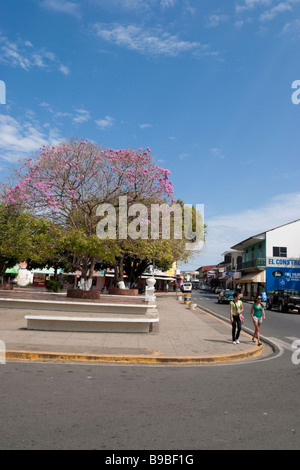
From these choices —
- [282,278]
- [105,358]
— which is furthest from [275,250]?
[105,358]

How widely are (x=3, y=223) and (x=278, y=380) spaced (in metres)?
22.8

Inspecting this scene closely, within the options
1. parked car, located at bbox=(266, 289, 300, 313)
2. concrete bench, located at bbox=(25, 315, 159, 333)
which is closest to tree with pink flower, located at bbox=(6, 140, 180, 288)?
concrete bench, located at bbox=(25, 315, 159, 333)

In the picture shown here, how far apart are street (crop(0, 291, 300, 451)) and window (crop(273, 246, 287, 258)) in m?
42.9

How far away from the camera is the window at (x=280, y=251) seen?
49031mm

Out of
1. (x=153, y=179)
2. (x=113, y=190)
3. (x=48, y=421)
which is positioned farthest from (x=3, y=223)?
(x=48, y=421)

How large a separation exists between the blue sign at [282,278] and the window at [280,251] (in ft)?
5.83

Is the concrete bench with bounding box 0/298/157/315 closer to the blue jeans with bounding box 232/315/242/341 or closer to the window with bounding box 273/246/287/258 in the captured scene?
the blue jeans with bounding box 232/315/242/341

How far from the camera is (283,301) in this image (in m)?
30.1

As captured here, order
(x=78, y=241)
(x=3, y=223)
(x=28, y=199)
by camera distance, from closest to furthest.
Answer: (x=78, y=241) → (x=28, y=199) → (x=3, y=223)

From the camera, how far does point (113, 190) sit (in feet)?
75.4

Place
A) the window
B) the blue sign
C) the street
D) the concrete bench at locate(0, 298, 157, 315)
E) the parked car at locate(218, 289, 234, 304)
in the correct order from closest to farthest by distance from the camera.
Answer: the street
the concrete bench at locate(0, 298, 157, 315)
the parked car at locate(218, 289, 234, 304)
the blue sign
the window

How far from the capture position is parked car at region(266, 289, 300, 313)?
95.3ft
